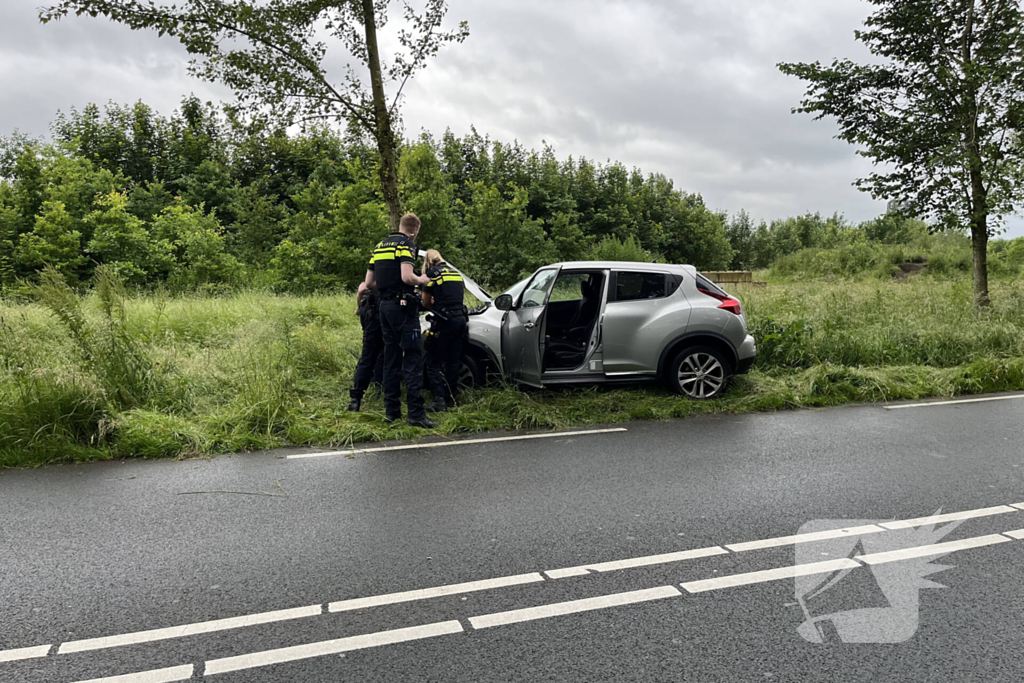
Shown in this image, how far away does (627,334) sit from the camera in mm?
8359

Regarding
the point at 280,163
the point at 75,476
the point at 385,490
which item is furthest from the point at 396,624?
the point at 280,163

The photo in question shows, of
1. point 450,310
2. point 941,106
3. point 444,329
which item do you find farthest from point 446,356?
point 941,106

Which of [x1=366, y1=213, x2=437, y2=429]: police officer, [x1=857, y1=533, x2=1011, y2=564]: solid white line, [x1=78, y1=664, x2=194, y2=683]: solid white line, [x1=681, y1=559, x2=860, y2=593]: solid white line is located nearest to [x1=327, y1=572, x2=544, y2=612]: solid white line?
[x1=78, y1=664, x2=194, y2=683]: solid white line

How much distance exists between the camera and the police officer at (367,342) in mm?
7891

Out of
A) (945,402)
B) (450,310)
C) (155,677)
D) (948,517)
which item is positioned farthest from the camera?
(945,402)

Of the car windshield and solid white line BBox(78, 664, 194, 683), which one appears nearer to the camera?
solid white line BBox(78, 664, 194, 683)

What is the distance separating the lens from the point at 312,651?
3.01m

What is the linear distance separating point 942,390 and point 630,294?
4.80 metres

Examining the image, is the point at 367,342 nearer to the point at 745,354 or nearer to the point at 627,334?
the point at 627,334

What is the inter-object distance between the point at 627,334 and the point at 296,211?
39.5 metres

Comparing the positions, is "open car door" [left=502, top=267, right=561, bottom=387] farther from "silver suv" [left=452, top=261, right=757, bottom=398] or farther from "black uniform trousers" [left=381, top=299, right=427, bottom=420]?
"black uniform trousers" [left=381, top=299, right=427, bottom=420]

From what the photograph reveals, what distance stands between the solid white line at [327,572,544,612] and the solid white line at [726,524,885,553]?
4.33 feet

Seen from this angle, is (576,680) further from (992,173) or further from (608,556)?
(992,173)

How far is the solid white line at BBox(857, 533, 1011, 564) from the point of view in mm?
3914
